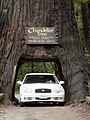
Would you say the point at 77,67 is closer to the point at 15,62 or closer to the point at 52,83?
the point at 52,83

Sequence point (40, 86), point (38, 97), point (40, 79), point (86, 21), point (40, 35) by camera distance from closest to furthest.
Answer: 1. point (38, 97)
2. point (40, 86)
3. point (40, 35)
4. point (40, 79)
5. point (86, 21)

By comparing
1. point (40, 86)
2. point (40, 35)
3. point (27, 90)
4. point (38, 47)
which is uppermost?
point (40, 35)

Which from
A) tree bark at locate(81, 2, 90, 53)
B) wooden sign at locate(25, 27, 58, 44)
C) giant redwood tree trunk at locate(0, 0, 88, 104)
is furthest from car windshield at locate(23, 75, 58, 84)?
tree bark at locate(81, 2, 90, 53)

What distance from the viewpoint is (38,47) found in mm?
18828

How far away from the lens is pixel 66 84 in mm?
19219

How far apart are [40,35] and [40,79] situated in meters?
2.06

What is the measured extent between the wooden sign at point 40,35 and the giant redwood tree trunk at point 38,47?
21cm

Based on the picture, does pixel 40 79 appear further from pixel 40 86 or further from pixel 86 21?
pixel 86 21

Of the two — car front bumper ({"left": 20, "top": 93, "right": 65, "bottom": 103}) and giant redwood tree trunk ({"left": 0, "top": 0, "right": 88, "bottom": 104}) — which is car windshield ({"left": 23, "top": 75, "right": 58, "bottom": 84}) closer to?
giant redwood tree trunk ({"left": 0, "top": 0, "right": 88, "bottom": 104})

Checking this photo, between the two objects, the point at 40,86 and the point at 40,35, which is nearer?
the point at 40,86

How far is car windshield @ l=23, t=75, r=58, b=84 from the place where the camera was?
18812 millimetres

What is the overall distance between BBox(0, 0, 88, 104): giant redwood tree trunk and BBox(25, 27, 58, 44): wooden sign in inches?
8.4

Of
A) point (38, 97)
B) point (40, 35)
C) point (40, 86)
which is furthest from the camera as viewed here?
point (40, 35)

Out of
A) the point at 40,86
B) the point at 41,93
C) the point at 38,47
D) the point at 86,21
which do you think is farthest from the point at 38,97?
the point at 86,21
